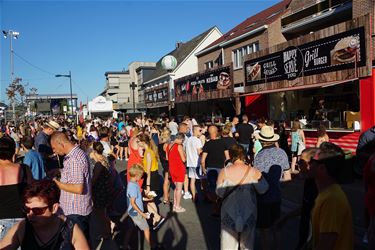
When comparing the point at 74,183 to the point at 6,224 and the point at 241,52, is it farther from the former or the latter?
the point at 241,52

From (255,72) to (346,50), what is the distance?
5.50 m

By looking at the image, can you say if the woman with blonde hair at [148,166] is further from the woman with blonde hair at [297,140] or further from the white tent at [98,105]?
the white tent at [98,105]

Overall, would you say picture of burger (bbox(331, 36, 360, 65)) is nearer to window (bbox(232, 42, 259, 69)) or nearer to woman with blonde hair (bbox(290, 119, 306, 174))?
woman with blonde hair (bbox(290, 119, 306, 174))

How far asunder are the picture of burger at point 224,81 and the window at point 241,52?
1833 millimetres

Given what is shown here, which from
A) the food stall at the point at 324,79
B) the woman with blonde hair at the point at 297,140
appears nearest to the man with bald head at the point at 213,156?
the woman with blonde hair at the point at 297,140

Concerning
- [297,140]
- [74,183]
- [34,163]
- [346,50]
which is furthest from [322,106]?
A: [74,183]

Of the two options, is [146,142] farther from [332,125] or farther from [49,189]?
[332,125]

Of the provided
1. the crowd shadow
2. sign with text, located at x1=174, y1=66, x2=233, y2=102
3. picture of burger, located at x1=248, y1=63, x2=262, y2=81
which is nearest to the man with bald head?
the crowd shadow

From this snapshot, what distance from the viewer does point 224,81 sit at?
18531mm

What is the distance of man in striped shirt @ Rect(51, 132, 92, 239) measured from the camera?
12.1ft

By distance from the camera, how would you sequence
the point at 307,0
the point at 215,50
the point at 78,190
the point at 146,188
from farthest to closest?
the point at 215,50 → the point at 307,0 → the point at 146,188 → the point at 78,190

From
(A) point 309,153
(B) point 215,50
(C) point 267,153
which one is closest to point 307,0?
(B) point 215,50

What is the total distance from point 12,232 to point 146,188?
444 centimetres

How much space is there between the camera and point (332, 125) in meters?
11.6
